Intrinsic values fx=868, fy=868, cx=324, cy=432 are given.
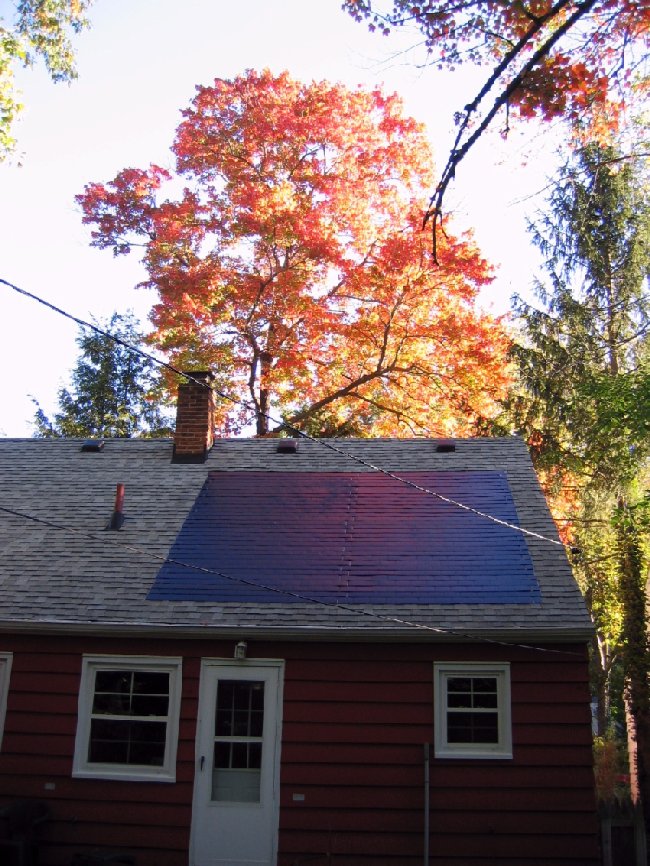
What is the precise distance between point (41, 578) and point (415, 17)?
7565 mm

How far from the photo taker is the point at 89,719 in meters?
9.59

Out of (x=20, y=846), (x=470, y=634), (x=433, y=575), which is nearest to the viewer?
(x=20, y=846)

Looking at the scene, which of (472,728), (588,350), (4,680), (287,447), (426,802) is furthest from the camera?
(588,350)

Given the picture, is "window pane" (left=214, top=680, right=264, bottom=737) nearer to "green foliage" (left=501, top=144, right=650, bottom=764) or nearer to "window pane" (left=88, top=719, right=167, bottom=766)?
"window pane" (left=88, top=719, right=167, bottom=766)

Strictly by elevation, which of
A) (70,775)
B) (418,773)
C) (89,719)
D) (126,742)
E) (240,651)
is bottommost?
(70,775)

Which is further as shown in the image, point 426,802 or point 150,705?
point 150,705

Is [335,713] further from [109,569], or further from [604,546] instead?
[604,546]

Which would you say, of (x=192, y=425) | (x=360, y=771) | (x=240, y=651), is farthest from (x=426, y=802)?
(x=192, y=425)

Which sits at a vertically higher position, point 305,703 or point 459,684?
point 459,684

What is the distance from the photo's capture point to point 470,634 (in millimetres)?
9219

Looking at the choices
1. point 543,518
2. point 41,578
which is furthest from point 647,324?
point 41,578

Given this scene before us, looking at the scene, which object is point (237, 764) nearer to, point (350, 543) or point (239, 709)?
point (239, 709)

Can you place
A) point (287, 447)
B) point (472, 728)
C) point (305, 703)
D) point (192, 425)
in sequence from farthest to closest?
1. point (287, 447)
2. point (192, 425)
3. point (305, 703)
4. point (472, 728)

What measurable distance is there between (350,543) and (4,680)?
4.33m
